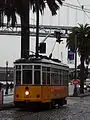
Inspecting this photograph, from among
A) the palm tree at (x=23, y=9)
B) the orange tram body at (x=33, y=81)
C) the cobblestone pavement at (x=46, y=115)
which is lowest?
the cobblestone pavement at (x=46, y=115)

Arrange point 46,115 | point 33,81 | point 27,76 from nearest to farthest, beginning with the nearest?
point 46,115, point 33,81, point 27,76

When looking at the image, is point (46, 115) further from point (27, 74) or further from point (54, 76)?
point (54, 76)

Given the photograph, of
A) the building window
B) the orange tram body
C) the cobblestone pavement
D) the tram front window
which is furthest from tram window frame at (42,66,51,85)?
the cobblestone pavement

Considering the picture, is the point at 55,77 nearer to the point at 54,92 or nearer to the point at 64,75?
the point at 54,92

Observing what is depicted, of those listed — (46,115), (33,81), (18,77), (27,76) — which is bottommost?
(46,115)

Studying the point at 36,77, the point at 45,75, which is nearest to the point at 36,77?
the point at 36,77

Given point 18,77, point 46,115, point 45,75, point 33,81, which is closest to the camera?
point 46,115

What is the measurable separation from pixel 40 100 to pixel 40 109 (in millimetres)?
2250

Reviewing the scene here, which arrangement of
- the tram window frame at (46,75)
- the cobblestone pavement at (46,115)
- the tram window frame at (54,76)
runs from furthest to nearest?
1. the tram window frame at (54,76)
2. the tram window frame at (46,75)
3. the cobblestone pavement at (46,115)

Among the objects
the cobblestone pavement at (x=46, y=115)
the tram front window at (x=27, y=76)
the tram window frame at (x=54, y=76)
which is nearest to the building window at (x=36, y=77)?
the tram front window at (x=27, y=76)

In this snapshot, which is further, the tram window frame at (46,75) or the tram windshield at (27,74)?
the tram window frame at (46,75)

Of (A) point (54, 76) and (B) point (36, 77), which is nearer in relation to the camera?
(B) point (36, 77)

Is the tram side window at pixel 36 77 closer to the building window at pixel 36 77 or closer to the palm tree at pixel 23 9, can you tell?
the building window at pixel 36 77

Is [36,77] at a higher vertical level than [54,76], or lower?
higher
